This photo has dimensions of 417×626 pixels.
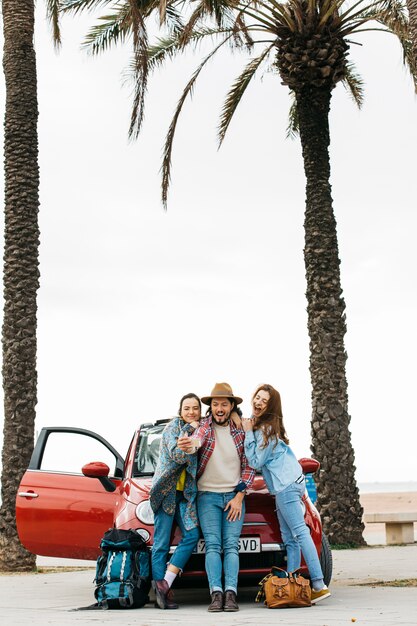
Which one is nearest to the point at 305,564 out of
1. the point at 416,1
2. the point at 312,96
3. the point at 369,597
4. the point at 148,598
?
the point at 369,597

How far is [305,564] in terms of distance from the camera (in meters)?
9.22

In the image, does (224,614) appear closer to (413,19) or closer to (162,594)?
(162,594)

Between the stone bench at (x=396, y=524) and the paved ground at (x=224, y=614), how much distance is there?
5.93 m

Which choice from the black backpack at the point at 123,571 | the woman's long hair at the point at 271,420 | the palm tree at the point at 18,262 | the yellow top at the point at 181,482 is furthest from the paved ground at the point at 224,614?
the palm tree at the point at 18,262

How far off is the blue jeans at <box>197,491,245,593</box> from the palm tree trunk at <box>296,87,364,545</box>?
381 inches

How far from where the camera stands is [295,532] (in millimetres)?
8906

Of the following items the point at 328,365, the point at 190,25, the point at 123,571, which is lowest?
the point at 123,571

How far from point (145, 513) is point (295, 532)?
4.19ft

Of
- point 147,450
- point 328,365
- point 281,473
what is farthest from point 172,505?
point 328,365

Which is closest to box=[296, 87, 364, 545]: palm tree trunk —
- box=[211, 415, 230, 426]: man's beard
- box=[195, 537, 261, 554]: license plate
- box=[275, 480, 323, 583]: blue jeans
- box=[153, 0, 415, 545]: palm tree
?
box=[153, 0, 415, 545]: palm tree

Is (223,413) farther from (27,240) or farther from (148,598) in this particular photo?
(27,240)

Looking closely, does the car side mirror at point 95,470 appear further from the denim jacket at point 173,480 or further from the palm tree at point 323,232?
the palm tree at point 323,232

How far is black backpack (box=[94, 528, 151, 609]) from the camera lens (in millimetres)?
8984

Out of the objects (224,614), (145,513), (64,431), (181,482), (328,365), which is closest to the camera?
(224,614)
